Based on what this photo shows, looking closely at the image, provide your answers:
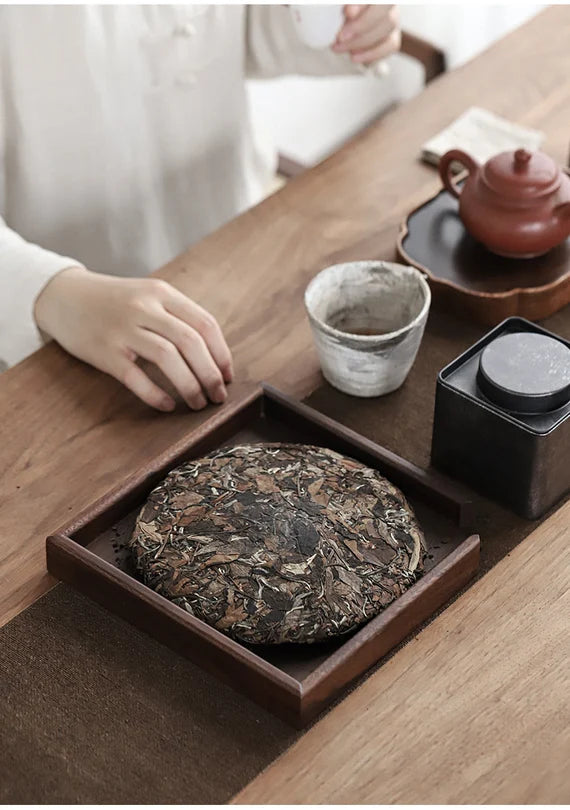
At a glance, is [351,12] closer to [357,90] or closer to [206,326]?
[206,326]

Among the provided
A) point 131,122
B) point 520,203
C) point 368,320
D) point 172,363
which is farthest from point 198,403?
point 131,122

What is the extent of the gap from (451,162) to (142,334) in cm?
45

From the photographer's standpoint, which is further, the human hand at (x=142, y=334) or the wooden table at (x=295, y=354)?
the human hand at (x=142, y=334)

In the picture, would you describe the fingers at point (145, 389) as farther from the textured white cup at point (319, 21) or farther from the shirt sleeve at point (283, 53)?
the shirt sleeve at point (283, 53)

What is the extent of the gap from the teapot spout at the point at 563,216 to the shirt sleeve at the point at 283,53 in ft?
1.67

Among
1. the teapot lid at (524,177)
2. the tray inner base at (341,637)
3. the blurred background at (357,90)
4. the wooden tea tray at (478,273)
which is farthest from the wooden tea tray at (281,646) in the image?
the blurred background at (357,90)

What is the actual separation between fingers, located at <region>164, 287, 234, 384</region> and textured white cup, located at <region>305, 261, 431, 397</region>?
109mm

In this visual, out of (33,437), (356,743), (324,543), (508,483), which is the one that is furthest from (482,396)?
(33,437)

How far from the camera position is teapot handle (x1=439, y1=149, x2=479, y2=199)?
1.33 metres

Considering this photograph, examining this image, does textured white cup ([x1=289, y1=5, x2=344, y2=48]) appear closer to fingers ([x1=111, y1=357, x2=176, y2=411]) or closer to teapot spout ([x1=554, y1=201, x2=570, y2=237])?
teapot spout ([x1=554, y1=201, x2=570, y2=237])

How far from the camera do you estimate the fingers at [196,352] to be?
121 centimetres

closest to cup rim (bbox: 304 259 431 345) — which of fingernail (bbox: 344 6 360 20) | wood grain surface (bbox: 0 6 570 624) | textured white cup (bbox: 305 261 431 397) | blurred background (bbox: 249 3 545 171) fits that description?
textured white cup (bbox: 305 261 431 397)

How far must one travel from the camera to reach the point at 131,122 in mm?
1710

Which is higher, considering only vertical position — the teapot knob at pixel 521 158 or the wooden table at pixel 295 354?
the teapot knob at pixel 521 158
